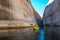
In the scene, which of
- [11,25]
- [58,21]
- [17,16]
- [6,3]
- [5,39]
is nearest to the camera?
[5,39]

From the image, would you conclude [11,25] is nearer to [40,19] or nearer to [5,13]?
[5,13]

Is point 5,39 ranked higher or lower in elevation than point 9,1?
lower

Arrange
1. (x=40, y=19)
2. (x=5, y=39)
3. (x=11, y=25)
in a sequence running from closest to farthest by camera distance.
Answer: (x=5, y=39) < (x=11, y=25) < (x=40, y=19)

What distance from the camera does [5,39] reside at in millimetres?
4578

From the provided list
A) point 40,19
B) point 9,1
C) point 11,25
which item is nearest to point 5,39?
point 11,25

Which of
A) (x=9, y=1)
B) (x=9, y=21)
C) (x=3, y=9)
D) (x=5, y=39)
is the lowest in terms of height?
(x=5, y=39)

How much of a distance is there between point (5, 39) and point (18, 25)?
423 centimetres

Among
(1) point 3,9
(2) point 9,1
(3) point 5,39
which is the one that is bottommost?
(3) point 5,39

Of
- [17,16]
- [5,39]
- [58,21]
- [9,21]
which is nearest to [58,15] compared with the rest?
[58,21]

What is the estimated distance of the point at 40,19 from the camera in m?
37.3

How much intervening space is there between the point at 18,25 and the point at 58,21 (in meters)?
12.5

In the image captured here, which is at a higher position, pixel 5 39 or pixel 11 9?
pixel 11 9

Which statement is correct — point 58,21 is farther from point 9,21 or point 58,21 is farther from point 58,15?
point 9,21

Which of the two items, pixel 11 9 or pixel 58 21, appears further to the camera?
pixel 58 21
